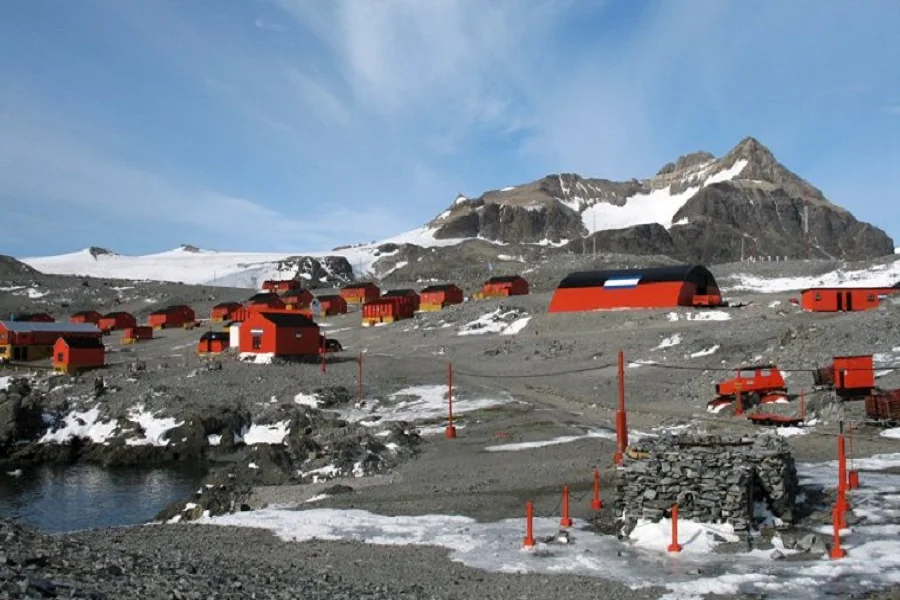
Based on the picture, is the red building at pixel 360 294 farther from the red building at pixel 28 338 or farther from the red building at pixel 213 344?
the red building at pixel 213 344

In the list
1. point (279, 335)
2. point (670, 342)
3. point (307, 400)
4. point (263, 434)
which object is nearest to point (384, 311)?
point (279, 335)

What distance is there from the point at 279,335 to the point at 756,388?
137 ft

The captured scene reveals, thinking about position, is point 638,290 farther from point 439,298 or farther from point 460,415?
point 460,415

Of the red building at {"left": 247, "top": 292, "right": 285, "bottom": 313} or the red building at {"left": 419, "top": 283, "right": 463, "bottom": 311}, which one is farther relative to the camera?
the red building at {"left": 247, "top": 292, "right": 285, "bottom": 313}

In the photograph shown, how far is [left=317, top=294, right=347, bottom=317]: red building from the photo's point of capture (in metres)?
110

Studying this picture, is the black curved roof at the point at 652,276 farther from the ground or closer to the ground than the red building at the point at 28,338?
farther from the ground

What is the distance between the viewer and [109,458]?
44938mm

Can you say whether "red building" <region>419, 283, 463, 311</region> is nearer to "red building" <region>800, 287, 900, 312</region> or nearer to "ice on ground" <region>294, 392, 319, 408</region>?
"red building" <region>800, 287, 900, 312</region>

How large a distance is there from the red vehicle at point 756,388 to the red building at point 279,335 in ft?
132

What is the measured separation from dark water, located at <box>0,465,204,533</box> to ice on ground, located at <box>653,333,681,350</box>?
3255 centimetres

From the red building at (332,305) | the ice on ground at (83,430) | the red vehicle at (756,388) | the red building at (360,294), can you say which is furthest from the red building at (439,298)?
the red vehicle at (756,388)

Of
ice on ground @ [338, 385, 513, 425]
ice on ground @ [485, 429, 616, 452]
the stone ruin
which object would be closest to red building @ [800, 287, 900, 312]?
ice on ground @ [338, 385, 513, 425]

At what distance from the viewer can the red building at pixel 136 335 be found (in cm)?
9550

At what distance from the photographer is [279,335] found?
66.6 meters
